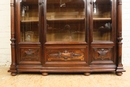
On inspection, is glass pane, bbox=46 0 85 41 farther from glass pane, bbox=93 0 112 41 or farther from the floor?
the floor

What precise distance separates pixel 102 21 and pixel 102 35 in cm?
20

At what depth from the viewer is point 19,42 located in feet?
6.34

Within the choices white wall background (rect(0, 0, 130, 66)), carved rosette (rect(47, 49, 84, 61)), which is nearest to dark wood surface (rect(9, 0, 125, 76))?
carved rosette (rect(47, 49, 84, 61))

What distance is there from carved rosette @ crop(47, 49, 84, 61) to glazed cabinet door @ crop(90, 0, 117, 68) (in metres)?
0.17

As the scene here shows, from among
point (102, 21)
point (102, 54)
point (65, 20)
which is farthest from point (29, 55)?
point (102, 21)

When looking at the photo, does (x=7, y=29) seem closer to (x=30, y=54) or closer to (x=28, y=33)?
(x=28, y=33)

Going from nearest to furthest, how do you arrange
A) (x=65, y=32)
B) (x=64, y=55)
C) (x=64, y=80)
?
1. (x=64, y=80)
2. (x=64, y=55)
3. (x=65, y=32)

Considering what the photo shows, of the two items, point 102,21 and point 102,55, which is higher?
point 102,21

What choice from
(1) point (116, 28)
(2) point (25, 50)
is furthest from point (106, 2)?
(2) point (25, 50)

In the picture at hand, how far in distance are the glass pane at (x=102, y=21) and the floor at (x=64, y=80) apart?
0.52m

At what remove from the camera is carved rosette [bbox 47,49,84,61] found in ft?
6.31

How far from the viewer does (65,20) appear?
202cm

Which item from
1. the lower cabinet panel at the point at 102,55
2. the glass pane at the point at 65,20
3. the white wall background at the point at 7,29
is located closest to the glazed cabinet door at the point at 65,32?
the glass pane at the point at 65,20

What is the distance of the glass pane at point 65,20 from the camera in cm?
197
